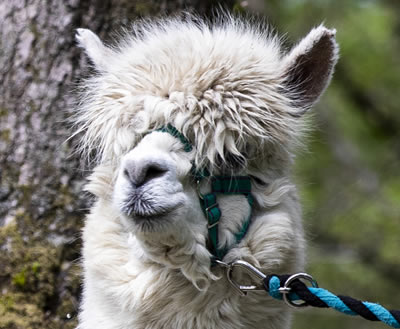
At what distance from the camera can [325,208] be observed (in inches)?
393

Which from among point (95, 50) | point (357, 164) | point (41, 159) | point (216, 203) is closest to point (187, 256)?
point (216, 203)

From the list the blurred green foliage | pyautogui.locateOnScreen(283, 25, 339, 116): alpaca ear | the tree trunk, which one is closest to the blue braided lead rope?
pyautogui.locateOnScreen(283, 25, 339, 116): alpaca ear

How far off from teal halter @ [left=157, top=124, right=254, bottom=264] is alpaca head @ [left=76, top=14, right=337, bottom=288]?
21 mm

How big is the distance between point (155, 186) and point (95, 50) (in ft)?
3.52

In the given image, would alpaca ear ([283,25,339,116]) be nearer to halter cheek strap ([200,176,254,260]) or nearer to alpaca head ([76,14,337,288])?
alpaca head ([76,14,337,288])

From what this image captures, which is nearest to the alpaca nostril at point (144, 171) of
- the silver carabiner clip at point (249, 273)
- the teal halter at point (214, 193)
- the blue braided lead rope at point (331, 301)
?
the teal halter at point (214, 193)

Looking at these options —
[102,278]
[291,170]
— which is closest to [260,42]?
[291,170]

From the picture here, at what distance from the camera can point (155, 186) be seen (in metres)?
2.83

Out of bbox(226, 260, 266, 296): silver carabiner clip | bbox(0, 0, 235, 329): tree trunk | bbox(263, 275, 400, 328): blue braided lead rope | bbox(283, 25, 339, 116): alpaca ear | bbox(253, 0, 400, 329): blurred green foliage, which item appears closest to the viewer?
bbox(263, 275, 400, 328): blue braided lead rope

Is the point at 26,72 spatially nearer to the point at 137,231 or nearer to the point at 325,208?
the point at 137,231

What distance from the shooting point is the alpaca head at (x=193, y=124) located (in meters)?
2.91

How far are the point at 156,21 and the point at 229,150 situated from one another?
4.06ft

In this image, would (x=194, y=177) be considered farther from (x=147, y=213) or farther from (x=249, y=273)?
(x=249, y=273)

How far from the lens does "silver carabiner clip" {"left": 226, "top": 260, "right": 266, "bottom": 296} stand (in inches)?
117
